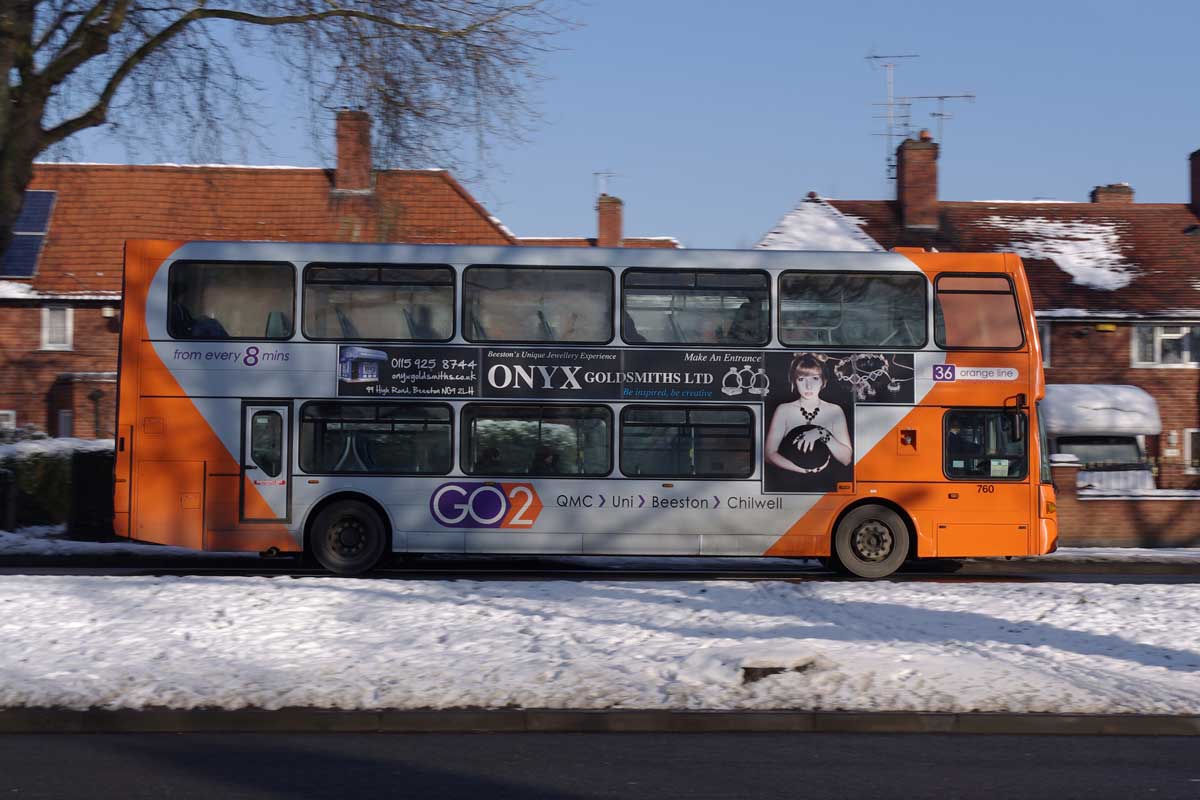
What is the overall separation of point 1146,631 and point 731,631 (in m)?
3.37

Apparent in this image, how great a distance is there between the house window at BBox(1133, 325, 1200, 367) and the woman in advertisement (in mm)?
22039

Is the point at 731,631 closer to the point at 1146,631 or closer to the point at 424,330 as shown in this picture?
the point at 1146,631

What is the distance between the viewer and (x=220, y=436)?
14.7m

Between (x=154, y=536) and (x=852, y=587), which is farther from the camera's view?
(x=154, y=536)

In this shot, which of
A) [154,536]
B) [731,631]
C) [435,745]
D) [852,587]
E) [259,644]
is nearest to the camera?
[435,745]

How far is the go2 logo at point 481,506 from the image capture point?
1495 centimetres

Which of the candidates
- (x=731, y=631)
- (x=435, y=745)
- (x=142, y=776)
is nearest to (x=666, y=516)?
(x=731, y=631)

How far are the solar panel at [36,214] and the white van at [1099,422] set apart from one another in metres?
27.2

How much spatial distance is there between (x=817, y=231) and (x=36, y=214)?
73.3 feet

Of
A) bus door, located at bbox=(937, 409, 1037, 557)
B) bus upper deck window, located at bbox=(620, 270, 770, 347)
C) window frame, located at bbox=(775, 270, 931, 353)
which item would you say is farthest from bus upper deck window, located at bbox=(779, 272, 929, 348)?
bus door, located at bbox=(937, 409, 1037, 557)

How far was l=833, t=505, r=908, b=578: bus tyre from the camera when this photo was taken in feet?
49.3

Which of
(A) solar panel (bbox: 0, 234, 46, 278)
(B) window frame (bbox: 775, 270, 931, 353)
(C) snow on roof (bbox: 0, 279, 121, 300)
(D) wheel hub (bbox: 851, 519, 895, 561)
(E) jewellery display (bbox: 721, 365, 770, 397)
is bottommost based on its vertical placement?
(D) wheel hub (bbox: 851, 519, 895, 561)

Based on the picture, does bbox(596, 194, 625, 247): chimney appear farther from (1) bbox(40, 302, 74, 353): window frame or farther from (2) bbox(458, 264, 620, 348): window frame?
(2) bbox(458, 264, 620, 348): window frame

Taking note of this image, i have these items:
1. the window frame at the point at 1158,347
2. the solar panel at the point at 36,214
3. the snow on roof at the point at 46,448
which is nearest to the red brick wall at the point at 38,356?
the solar panel at the point at 36,214
